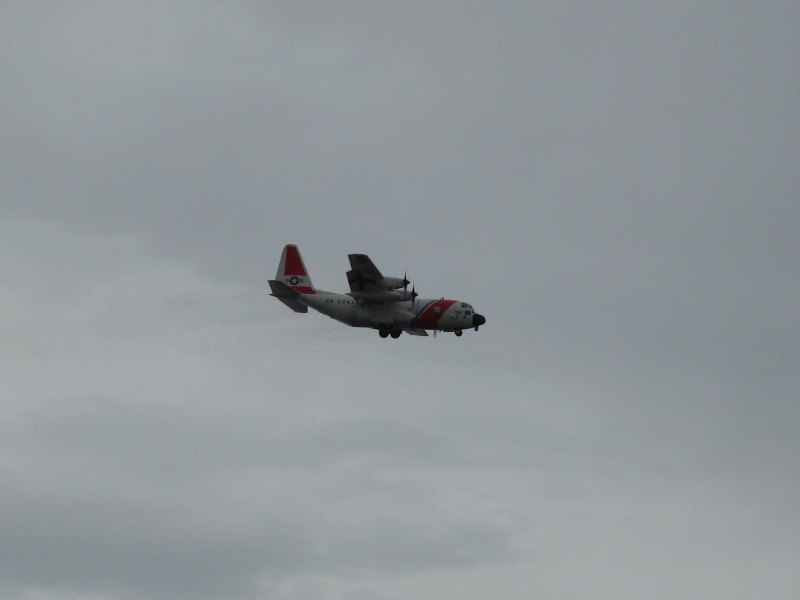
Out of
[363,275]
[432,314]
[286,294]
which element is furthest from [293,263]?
[432,314]

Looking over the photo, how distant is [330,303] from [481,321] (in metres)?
10.1

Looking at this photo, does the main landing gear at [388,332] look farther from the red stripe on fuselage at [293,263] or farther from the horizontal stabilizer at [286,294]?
the red stripe on fuselage at [293,263]

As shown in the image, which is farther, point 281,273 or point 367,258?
point 281,273

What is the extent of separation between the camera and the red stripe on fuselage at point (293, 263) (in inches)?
3135

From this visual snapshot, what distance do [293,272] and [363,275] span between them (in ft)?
23.7

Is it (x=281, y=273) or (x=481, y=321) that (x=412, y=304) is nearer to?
(x=481, y=321)

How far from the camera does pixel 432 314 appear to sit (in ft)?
250

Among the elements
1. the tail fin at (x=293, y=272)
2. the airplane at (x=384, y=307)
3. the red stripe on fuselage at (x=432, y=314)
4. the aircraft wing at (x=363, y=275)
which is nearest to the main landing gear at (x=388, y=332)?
the airplane at (x=384, y=307)

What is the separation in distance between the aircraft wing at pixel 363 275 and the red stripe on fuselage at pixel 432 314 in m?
3.32

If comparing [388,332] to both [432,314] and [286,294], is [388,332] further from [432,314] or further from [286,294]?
[286,294]

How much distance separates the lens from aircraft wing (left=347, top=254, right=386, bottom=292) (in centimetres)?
7350

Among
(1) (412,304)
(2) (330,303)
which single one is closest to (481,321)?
(1) (412,304)

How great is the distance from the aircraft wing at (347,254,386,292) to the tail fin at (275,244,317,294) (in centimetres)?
434

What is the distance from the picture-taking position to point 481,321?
254 feet
